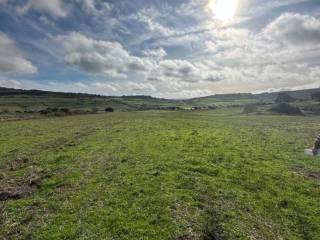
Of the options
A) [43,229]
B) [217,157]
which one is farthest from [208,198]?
[217,157]

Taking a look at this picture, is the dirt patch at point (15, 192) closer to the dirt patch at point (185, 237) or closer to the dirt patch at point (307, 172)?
the dirt patch at point (185, 237)

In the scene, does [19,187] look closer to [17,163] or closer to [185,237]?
[17,163]

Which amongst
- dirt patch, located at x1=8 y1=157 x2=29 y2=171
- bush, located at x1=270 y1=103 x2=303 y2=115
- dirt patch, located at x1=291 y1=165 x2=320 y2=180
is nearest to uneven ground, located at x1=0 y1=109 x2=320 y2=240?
dirt patch, located at x1=8 y1=157 x2=29 y2=171

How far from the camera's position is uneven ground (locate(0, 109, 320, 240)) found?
15.1 metres

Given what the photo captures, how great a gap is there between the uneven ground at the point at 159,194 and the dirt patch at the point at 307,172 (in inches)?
6.6

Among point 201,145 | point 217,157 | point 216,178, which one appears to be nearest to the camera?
point 216,178

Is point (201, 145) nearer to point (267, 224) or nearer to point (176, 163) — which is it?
point (176, 163)

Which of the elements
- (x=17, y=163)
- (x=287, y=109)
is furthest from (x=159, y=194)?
(x=287, y=109)

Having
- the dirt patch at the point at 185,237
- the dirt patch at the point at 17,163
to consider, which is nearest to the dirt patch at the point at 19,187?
the dirt patch at the point at 17,163

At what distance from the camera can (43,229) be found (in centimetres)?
1489

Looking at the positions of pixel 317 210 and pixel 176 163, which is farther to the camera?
pixel 176 163

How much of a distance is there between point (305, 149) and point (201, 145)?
1298 cm

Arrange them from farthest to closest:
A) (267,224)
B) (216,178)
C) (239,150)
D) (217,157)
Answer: (239,150)
(217,157)
(216,178)
(267,224)

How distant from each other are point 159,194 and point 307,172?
48.3 feet
